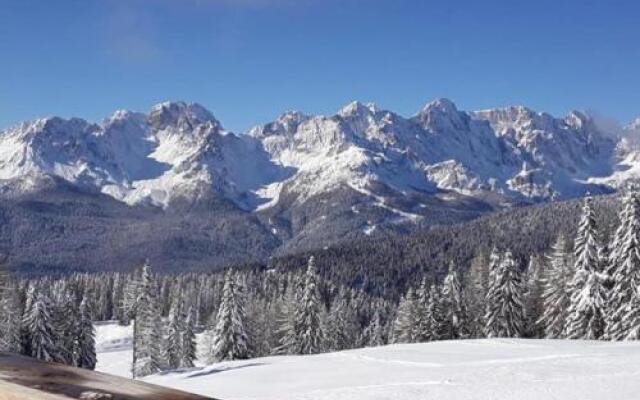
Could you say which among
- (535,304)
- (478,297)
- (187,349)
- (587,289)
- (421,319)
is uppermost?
(587,289)

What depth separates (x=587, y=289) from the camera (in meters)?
49.7

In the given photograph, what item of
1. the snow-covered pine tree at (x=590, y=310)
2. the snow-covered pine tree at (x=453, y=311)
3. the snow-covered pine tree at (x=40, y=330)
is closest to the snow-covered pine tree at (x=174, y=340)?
the snow-covered pine tree at (x=40, y=330)

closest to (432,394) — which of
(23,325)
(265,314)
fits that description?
(23,325)

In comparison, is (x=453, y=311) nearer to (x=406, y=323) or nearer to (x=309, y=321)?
(x=406, y=323)

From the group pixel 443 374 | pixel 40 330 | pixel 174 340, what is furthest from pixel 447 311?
pixel 443 374

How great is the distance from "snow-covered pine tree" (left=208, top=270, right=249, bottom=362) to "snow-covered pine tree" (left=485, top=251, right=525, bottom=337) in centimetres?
2100

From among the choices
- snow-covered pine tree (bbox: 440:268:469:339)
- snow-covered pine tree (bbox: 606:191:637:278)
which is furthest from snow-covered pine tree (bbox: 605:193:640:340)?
snow-covered pine tree (bbox: 440:268:469:339)

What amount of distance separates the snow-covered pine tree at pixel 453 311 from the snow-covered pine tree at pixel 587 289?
15.0 m

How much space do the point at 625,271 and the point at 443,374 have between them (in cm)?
2765

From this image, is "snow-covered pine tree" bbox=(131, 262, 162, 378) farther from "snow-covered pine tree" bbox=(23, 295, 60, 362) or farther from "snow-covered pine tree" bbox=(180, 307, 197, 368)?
"snow-covered pine tree" bbox=(23, 295, 60, 362)

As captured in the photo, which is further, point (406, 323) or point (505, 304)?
point (406, 323)

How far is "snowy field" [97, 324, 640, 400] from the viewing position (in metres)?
19.9

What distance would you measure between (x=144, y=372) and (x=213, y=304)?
94616 millimetres

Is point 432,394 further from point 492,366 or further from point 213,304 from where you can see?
point 213,304
